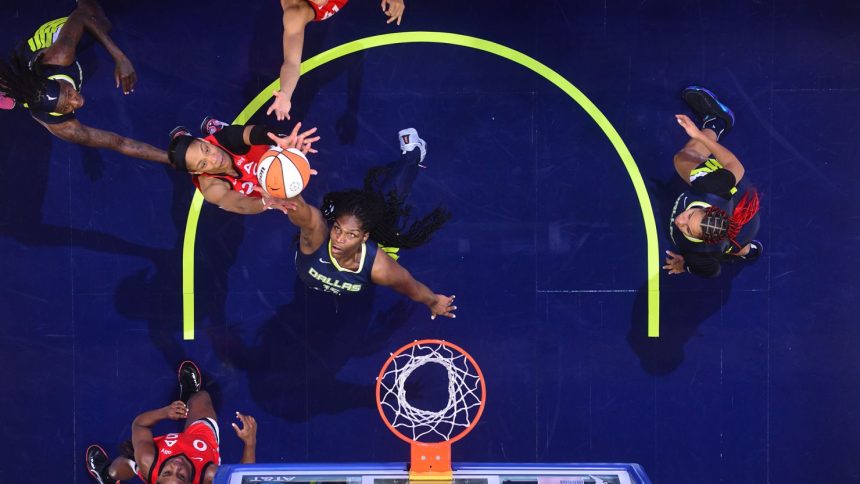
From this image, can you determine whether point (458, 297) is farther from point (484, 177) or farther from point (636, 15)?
point (636, 15)

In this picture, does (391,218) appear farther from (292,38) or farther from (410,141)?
(292,38)

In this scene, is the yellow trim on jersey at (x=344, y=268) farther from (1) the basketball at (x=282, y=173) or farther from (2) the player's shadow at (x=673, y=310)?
(2) the player's shadow at (x=673, y=310)

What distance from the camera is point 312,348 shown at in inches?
274

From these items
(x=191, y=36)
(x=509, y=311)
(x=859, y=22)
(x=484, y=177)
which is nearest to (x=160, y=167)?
(x=191, y=36)

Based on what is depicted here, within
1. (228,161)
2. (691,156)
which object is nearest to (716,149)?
(691,156)

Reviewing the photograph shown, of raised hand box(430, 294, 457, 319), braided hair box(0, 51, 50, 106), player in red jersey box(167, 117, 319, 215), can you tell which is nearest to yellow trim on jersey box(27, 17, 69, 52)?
braided hair box(0, 51, 50, 106)

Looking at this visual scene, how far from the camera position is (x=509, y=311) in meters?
6.97

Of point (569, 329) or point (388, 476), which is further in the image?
point (569, 329)

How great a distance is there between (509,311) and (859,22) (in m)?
4.45

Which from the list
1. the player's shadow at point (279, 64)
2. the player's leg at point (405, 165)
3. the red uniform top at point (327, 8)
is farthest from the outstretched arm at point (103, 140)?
the player's leg at point (405, 165)

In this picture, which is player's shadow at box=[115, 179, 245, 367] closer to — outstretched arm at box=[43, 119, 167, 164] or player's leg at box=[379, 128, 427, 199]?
outstretched arm at box=[43, 119, 167, 164]

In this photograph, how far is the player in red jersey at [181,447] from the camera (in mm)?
6125

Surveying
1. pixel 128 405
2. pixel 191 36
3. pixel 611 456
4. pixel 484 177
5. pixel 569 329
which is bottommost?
pixel 611 456

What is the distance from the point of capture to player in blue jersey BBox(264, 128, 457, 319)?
5.74 metres
